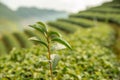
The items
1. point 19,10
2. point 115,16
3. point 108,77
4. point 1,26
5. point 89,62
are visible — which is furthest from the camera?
point 19,10

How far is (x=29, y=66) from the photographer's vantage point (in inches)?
211

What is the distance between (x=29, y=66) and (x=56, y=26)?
34357mm

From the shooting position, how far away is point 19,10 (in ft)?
567

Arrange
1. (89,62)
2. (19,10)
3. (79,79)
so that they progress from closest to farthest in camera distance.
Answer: (79,79) → (89,62) → (19,10)

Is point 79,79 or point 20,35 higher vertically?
point 79,79

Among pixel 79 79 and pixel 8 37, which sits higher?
pixel 79 79

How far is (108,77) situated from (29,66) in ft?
4.58

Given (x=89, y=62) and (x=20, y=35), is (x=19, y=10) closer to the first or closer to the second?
(x=20, y=35)

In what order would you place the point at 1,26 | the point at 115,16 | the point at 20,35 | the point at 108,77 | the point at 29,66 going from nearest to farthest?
1. the point at 29,66
2. the point at 108,77
3. the point at 115,16
4. the point at 20,35
5. the point at 1,26

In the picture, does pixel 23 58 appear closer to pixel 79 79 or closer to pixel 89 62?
pixel 89 62

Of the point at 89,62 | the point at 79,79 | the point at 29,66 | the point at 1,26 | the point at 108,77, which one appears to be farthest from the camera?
the point at 1,26

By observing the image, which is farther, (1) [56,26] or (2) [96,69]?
(1) [56,26]

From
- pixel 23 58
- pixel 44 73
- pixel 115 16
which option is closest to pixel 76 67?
pixel 44 73

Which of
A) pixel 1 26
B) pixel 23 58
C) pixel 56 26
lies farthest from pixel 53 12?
pixel 23 58
